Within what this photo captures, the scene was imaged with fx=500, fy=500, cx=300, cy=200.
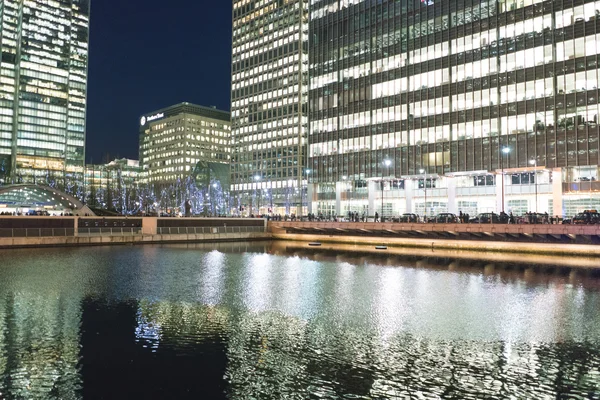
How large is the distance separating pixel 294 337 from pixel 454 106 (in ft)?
281

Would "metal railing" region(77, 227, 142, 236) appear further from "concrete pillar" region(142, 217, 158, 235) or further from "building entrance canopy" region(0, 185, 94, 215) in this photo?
"building entrance canopy" region(0, 185, 94, 215)

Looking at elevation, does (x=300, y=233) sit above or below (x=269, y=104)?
below

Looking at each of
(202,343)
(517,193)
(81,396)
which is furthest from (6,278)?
(517,193)

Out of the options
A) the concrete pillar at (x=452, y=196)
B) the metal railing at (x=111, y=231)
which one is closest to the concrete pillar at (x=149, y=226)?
the metal railing at (x=111, y=231)

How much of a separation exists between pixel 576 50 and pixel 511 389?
272 ft

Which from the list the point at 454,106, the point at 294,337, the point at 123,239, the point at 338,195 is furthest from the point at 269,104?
the point at 294,337

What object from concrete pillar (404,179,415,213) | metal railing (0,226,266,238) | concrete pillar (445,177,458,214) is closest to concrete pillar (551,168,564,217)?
concrete pillar (445,177,458,214)

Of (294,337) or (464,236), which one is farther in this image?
(464,236)

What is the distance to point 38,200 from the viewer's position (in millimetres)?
113250

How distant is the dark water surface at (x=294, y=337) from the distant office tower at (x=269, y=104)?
120194mm

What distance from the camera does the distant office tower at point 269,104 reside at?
164 metres

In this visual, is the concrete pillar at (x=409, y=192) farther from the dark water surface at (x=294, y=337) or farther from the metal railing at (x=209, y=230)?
the dark water surface at (x=294, y=337)

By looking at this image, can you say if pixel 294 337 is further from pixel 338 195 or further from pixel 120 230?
pixel 338 195

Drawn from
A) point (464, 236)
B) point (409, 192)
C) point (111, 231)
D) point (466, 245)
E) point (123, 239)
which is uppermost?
point (409, 192)
